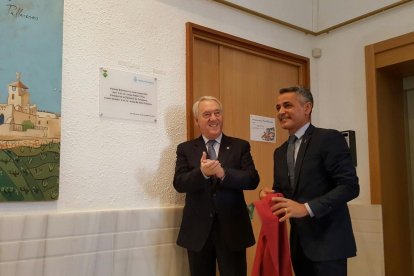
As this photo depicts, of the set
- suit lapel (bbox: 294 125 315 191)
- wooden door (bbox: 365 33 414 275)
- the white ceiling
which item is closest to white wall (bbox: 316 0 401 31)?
the white ceiling

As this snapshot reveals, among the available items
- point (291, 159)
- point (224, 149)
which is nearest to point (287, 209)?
point (291, 159)

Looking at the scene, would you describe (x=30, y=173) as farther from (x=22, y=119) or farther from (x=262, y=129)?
(x=262, y=129)

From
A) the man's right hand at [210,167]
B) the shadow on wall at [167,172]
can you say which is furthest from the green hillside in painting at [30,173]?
the man's right hand at [210,167]

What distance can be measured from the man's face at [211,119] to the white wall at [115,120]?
12.1 inches

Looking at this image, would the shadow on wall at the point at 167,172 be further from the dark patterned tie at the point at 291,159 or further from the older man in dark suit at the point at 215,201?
the dark patterned tie at the point at 291,159

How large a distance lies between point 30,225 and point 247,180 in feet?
3.41

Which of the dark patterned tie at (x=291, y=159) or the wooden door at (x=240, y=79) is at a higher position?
the wooden door at (x=240, y=79)

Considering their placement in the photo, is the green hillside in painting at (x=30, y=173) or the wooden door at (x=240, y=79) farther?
the wooden door at (x=240, y=79)

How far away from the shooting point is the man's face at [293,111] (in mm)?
1870

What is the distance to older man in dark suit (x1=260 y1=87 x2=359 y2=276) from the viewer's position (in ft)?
5.33

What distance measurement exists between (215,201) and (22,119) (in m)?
1.00

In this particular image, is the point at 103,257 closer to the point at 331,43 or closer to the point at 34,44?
the point at 34,44

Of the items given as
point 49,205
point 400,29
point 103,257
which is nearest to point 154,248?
point 103,257

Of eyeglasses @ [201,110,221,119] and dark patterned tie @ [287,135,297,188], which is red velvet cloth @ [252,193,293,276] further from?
eyeglasses @ [201,110,221,119]
